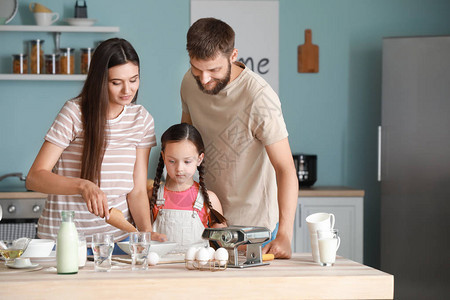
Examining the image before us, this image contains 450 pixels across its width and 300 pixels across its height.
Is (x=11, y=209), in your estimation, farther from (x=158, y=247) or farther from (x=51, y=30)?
(x=158, y=247)

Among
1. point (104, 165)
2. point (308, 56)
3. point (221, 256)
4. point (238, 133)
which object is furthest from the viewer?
point (308, 56)

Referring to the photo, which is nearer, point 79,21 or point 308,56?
point 79,21

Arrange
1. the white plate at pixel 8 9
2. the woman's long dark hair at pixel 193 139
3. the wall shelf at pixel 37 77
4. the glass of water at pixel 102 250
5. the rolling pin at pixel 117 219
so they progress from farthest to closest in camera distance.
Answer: the white plate at pixel 8 9 → the wall shelf at pixel 37 77 → the woman's long dark hair at pixel 193 139 → the rolling pin at pixel 117 219 → the glass of water at pixel 102 250

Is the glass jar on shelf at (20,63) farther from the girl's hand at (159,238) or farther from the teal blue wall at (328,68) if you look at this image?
the girl's hand at (159,238)

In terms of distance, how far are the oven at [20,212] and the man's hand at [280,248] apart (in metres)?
2.18

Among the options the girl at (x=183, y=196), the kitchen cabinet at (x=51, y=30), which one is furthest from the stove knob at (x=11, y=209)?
the girl at (x=183, y=196)

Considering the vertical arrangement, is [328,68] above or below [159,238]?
above

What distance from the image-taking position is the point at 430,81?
395 cm

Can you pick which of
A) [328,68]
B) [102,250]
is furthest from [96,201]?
[328,68]

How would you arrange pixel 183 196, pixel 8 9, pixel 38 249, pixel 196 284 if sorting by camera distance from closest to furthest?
1. pixel 196 284
2. pixel 38 249
3. pixel 183 196
4. pixel 8 9

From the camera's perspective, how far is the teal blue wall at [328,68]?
445cm

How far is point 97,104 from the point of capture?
80.2 inches

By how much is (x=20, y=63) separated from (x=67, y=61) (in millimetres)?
317

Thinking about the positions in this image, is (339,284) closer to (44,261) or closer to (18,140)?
(44,261)
